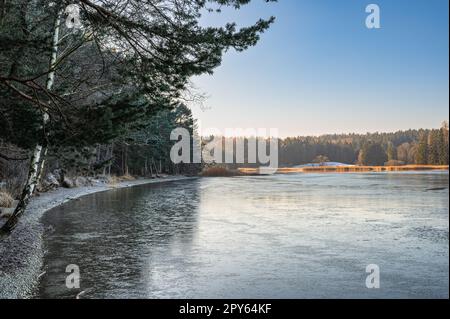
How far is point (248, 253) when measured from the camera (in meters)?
11.8

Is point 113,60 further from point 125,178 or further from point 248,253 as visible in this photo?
point 125,178

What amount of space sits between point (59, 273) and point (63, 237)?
470 centimetres

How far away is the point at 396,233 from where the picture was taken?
47.8 feet

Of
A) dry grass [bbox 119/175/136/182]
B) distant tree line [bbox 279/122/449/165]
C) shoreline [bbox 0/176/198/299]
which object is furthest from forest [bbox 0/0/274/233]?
distant tree line [bbox 279/122/449/165]

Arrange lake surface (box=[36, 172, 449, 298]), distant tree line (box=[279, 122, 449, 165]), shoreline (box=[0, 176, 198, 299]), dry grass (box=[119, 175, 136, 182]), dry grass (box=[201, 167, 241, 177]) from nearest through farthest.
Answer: shoreline (box=[0, 176, 198, 299]) → lake surface (box=[36, 172, 449, 298]) → dry grass (box=[119, 175, 136, 182]) → dry grass (box=[201, 167, 241, 177]) → distant tree line (box=[279, 122, 449, 165])

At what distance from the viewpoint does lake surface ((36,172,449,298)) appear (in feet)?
27.8

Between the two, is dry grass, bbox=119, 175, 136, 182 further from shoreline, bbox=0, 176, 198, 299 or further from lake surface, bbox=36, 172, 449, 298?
shoreline, bbox=0, 176, 198, 299

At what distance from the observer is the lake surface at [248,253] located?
8477 millimetres

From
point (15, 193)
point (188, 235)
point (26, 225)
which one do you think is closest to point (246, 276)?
point (188, 235)

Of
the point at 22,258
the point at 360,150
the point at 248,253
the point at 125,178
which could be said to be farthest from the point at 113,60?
the point at 360,150

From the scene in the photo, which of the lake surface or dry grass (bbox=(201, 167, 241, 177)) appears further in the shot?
dry grass (bbox=(201, 167, 241, 177))

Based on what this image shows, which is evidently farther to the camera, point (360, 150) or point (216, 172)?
point (360, 150)

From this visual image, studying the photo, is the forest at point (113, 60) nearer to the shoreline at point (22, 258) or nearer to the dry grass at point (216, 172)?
the shoreline at point (22, 258)
